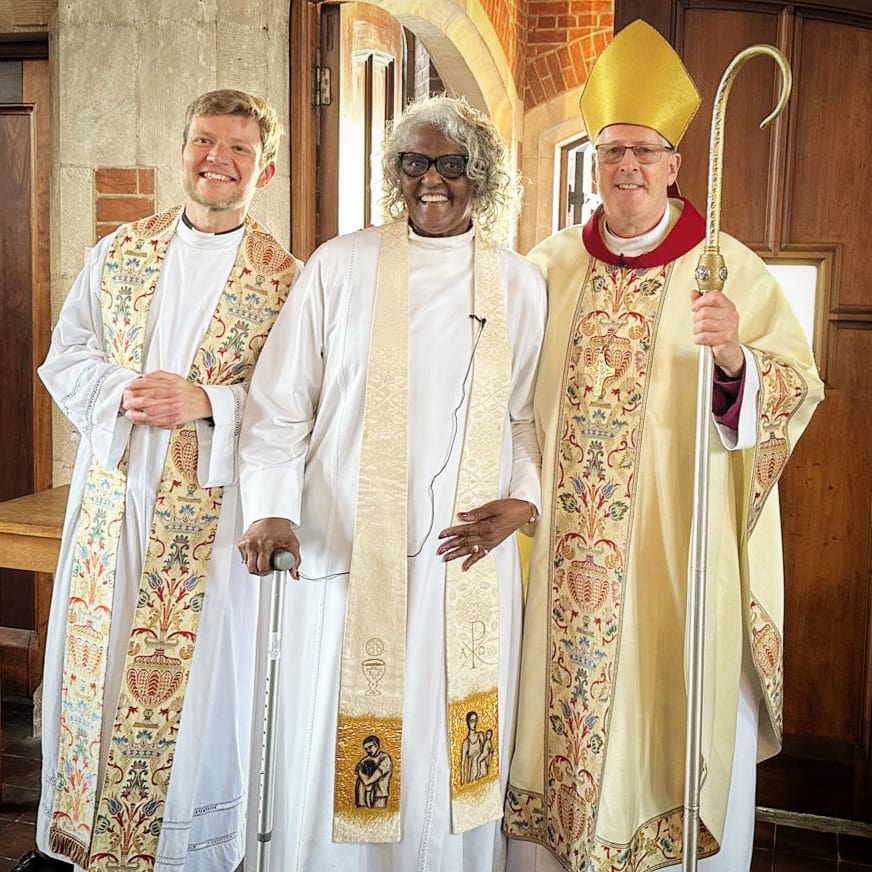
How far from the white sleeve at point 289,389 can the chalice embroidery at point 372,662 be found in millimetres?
307

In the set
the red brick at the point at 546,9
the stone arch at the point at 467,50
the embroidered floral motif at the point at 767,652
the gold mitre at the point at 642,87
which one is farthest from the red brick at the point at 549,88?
the embroidered floral motif at the point at 767,652

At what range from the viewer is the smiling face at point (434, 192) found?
2.51 meters

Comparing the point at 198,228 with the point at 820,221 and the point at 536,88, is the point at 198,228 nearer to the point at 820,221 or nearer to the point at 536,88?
the point at 820,221

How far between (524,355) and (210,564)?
89cm

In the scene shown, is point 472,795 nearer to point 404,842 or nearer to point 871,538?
point 404,842

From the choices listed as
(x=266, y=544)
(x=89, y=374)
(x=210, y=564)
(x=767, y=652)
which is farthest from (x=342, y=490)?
(x=767, y=652)

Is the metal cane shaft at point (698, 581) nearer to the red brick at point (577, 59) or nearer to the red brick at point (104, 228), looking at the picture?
the red brick at point (104, 228)

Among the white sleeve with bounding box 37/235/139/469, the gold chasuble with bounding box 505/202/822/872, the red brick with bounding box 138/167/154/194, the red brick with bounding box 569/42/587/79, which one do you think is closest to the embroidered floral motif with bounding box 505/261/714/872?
the gold chasuble with bounding box 505/202/822/872

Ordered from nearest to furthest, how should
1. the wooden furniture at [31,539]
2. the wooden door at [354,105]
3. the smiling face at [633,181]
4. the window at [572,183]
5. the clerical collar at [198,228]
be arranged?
the smiling face at [633,181] < the clerical collar at [198,228] < the wooden furniture at [31,539] < the wooden door at [354,105] < the window at [572,183]

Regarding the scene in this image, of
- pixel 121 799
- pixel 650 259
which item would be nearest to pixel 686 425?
pixel 650 259

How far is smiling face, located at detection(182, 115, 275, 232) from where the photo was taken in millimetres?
2752

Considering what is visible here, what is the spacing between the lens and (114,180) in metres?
3.65

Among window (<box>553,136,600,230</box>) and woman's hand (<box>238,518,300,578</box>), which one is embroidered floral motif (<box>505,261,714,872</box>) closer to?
woman's hand (<box>238,518,300,578</box>)

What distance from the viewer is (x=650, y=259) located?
267 cm
